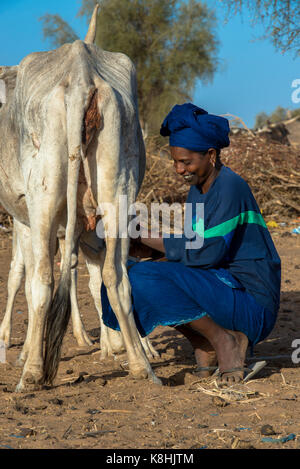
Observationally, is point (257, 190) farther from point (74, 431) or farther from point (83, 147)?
point (74, 431)

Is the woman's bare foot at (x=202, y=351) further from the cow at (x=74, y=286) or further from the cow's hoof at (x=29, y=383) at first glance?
the cow's hoof at (x=29, y=383)

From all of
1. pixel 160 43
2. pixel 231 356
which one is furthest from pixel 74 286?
pixel 160 43

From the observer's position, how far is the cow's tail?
10.1ft

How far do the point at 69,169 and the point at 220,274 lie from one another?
1.00 metres

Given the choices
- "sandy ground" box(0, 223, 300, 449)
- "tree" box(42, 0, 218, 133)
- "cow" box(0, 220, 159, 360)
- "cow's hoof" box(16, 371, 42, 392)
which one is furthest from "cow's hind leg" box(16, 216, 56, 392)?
"tree" box(42, 0, 218, 133)

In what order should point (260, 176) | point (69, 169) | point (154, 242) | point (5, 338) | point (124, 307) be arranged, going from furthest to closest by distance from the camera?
1. point (260, 176)
2. point (5, 338)
3. point (154, 242)
4. point (124, 307)
5. point (69, 169)

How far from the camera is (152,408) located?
9.14 feet

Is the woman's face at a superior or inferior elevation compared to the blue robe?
superior

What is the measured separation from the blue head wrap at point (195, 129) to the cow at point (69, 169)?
0.24 metres

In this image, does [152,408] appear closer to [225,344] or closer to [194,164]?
[225,344]

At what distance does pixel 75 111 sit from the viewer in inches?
121

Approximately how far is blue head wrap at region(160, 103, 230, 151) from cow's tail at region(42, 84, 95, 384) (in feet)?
1.75

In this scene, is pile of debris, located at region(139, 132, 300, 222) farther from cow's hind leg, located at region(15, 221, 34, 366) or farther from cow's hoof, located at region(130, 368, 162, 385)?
cow's hoof, located at region(130, 368, 162, 385)

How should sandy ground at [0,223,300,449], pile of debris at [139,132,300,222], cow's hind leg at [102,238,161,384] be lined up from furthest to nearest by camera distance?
pile of debris at [139,132,300,222] → cow's hind leg at [102,238,161,384] → sandy ground at [0,223,300,449]
